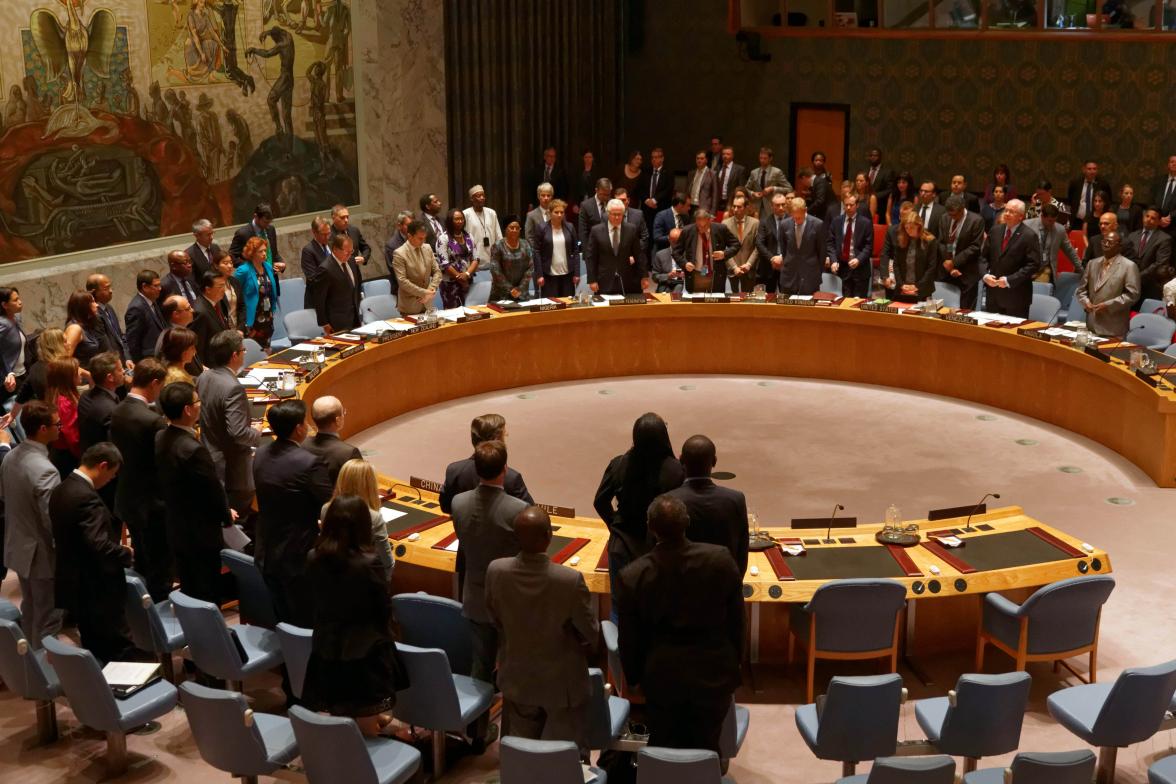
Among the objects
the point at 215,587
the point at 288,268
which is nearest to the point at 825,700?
the point at 215,587

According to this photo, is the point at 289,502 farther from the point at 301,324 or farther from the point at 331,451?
the point at 301,324

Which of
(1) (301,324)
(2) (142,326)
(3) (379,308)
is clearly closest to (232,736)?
(2) (142,326)

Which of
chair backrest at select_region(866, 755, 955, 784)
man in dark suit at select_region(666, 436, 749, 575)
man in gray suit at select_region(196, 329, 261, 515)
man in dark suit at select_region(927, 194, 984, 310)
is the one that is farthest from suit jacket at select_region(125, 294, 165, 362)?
man in dark suit at select_region(927, 194, 984, 310)

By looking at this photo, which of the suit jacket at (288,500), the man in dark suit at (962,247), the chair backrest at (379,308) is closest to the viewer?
the suit jacket at (288,500)

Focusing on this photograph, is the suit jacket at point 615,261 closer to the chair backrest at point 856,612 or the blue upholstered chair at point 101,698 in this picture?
the chair backrest at point 856,612

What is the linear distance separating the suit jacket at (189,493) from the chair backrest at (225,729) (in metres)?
1.50

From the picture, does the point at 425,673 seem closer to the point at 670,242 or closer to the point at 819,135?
the point at 670,242

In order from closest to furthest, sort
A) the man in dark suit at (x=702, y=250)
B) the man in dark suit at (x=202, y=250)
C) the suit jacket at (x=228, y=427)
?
the suit jacket at (x=228, y=427)
the man in dark suit at (x=202, y=250)
the man in dark suit at (x=702, y=250)

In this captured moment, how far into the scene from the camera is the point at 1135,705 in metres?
5.28

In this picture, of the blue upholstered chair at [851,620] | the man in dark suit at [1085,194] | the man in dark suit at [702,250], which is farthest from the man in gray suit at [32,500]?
the man in dark suit at [1085,194]

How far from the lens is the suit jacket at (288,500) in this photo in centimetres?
589

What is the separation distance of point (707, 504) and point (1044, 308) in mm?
7038

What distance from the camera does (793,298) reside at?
1209 centimetres

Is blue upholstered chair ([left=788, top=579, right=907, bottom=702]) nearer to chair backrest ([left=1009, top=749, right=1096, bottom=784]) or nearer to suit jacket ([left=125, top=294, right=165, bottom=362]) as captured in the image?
chair backrest ([left=1009, top=749, right=1096, bottom=784])
